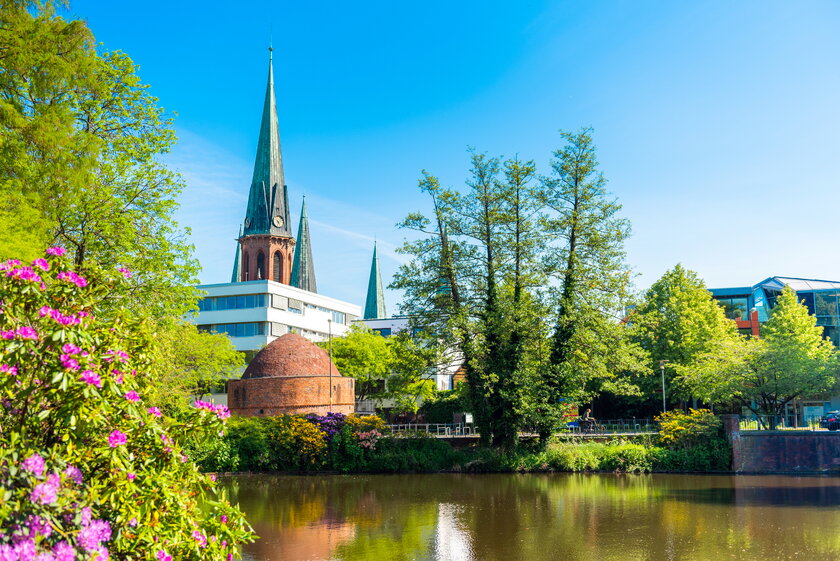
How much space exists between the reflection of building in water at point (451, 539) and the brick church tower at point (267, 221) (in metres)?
66.6

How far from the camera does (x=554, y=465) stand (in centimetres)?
3497

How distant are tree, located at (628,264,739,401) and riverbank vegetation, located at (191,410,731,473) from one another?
9850 millimetres

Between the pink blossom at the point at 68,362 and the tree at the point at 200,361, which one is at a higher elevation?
the tree at the point at 200,361

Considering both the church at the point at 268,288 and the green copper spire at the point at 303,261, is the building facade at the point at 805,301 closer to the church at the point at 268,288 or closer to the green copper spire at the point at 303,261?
the church at the point at 268,288

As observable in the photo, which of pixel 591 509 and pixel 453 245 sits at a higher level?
pixel 453 245

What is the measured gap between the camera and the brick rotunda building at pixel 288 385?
4175 cm

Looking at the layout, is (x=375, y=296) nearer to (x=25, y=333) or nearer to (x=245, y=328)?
(x=245, y=328)

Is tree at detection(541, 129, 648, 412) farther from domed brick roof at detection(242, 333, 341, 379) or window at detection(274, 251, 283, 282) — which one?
window at detection(274, 251, 283, 282)

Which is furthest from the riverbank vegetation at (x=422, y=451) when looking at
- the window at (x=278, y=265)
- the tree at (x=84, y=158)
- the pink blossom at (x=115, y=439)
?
the window at (x=278, y=265)

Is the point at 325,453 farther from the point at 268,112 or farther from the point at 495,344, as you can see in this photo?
the point at 268,112

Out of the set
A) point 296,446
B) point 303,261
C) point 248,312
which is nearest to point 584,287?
point 296,446

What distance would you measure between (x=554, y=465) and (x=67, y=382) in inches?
1229

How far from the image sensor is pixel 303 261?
109188mm

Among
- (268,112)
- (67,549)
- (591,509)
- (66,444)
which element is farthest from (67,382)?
(268,112)
